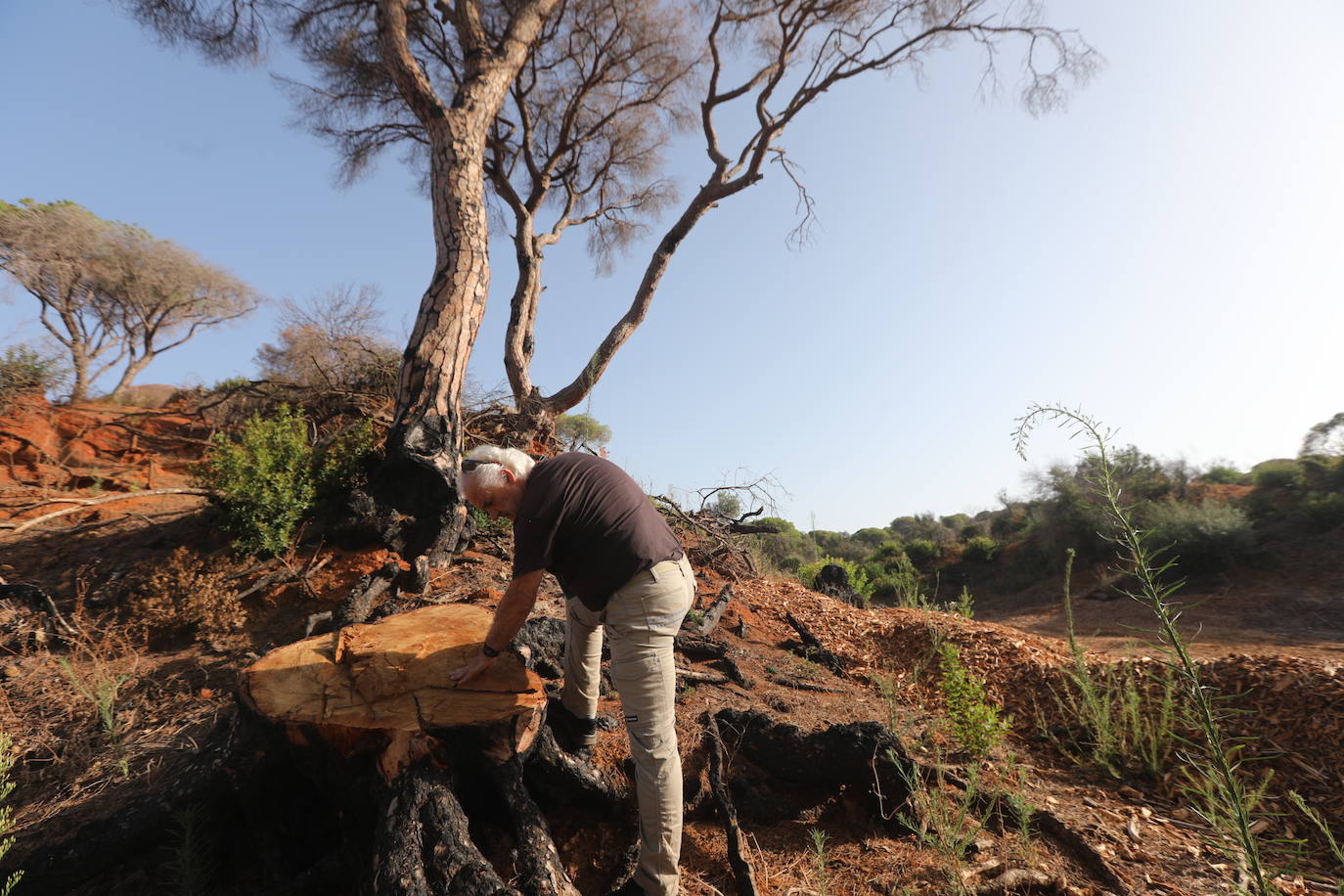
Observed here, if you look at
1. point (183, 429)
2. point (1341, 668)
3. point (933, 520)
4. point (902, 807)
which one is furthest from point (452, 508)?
point (933, 520)

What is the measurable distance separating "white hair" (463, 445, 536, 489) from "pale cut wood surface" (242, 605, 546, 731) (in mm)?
724

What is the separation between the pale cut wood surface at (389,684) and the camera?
2066mm

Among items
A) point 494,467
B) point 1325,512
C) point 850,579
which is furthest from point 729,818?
point 1325,512

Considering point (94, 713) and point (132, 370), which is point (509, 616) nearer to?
point (94, 713)

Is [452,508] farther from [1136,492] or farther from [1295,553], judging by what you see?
[1136,492]

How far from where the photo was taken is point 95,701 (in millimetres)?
3020

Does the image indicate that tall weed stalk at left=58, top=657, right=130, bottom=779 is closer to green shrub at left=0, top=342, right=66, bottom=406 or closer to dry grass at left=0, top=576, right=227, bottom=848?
dry grass at left=0, top=576, right=227, bottom=848

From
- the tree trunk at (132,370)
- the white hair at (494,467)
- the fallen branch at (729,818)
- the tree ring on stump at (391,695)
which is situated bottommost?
the fallen branch at (729,818)

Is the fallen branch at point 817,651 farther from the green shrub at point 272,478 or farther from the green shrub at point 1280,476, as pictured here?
the green shrub at point 1280,476

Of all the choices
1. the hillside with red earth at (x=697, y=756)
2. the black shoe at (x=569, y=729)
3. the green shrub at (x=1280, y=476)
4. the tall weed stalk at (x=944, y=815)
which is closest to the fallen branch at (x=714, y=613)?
the hillside with red earth at (x=697, y=756)

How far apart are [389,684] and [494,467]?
909mm

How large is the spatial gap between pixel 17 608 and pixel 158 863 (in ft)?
9.82

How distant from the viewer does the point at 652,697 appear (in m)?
2.20

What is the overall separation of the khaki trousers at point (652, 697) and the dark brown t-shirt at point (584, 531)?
0.26 feet
